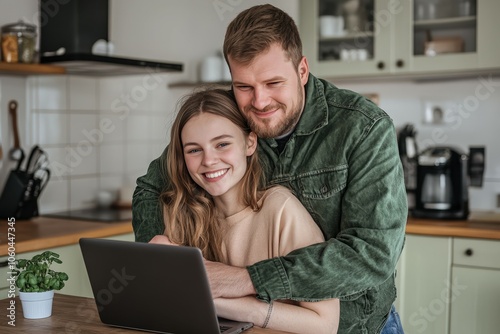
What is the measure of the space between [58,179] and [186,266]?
7.43 feet

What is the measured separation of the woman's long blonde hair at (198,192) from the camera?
1.66 meters

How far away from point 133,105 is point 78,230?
44.7 inches

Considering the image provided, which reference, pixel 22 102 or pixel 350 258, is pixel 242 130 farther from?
pixel 22 102

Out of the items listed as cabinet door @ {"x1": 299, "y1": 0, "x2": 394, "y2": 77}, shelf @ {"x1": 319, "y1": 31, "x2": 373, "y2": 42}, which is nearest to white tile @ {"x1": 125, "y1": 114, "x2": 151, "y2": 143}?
cabinet door @ {"x1": 299, "y1": 0, "x2": 394, "y2": 77}

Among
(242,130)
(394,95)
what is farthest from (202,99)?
(394,95)

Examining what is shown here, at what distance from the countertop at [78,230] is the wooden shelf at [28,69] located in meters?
0.65

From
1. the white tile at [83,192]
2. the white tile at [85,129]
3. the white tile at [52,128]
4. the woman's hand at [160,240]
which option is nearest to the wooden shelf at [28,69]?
the white tile at [52,128]

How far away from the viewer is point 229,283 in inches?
59.1

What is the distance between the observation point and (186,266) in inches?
52.1

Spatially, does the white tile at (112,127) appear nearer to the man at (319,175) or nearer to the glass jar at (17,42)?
the glass jar at (17,42)

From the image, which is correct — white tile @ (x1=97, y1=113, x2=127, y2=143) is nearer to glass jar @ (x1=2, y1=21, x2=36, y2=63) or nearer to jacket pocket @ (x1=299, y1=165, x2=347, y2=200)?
glass jar @ (x1=2, y1=21, x2=36, y2=63)

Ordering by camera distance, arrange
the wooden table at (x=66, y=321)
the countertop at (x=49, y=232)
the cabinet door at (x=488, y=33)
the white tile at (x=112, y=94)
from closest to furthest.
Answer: the wooden table at (x=66, y=321) → the countertop at (x=49, y=232) → the cabinet door at (x=488, y=33) → the white tile at (x=112, y=94)

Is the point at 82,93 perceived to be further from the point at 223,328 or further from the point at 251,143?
the point at 223,328

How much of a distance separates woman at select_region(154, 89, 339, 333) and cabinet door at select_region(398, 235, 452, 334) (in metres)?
1.70
